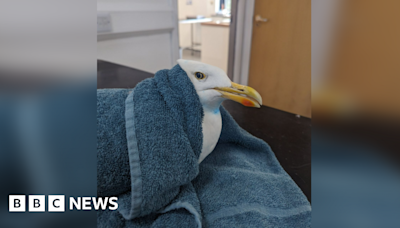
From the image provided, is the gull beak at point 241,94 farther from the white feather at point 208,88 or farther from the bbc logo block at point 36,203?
the bbc logo block at point 36,203

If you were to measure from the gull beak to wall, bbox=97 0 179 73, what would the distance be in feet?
3.87

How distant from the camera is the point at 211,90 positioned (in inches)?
16.5

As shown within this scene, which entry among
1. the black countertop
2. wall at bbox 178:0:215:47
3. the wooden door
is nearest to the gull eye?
the black countertop

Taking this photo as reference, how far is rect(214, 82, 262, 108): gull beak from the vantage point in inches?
16.3

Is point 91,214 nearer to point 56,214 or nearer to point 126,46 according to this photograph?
point 56,214

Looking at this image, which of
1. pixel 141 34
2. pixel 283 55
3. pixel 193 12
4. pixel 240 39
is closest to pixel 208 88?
pixel 141 34

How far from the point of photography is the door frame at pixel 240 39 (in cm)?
206

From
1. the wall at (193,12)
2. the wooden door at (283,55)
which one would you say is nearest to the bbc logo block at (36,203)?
the wooden door at (283,55)

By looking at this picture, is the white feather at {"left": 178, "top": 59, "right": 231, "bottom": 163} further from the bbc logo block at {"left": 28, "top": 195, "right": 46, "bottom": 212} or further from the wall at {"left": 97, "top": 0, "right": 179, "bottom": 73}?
the wall at {"left": 97, "top": 0, "right": 179, "bottom": 73}

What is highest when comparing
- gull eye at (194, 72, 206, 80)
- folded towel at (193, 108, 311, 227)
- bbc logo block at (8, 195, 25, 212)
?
gull eye at (194, 72, 206, 80)

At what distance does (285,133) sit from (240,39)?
5.50ft

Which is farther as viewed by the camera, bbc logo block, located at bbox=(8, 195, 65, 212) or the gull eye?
the gull eye

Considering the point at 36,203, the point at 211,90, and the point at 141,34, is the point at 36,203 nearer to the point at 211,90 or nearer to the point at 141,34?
the point at 211,90

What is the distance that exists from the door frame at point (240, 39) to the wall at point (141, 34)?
0.61 m
